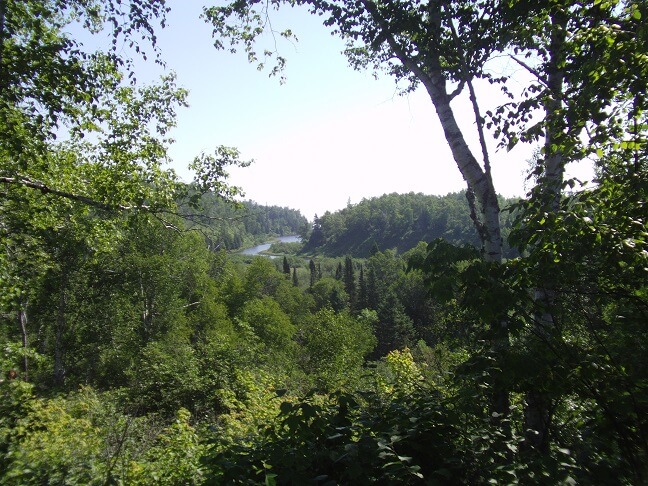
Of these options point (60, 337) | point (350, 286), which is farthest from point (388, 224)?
point (60, 337)

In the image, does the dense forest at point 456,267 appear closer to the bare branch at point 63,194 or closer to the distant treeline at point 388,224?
the bare branch at point 63,194

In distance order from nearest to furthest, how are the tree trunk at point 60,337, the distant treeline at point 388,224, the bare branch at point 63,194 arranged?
1. the bare branch at point 63,194
2. the tree trunk at point 60,337
3. the distant treeline at point 388,224

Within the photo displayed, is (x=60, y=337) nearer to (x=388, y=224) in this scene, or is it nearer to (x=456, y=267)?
(x=456, y=267)

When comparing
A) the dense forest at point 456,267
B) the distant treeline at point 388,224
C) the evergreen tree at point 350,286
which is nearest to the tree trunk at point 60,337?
the dense forest at point 456,267

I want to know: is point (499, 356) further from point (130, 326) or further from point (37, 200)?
point (130, 326)

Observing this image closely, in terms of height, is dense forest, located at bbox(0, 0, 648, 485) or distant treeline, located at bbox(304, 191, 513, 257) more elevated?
distant treeline, located at bbox(304, 191, 513, 257)

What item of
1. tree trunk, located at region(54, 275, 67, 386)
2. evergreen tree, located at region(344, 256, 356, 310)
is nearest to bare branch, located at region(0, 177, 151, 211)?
tree trunk, located at region(54, 275, 67, 386)

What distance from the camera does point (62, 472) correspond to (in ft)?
16.7

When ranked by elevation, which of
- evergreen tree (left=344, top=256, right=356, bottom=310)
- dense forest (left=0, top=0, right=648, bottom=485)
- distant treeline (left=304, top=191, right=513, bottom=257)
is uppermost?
distant treeline (left=304, top=191, right=513, bottom=257)

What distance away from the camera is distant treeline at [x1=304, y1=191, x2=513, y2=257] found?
493 ft

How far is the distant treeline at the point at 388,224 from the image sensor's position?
150 m

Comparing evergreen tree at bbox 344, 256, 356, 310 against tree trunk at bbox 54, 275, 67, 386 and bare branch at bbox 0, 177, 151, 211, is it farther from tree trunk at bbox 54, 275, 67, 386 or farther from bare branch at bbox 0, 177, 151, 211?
bare branch at bbox 0, 177, 151, 211

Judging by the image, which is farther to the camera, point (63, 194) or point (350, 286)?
point (350, 286)

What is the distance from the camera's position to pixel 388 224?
544 feet
